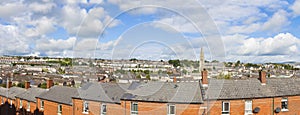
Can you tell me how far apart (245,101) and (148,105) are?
8974 mm

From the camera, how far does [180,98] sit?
73.6ft

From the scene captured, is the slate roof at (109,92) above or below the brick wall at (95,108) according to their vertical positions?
above

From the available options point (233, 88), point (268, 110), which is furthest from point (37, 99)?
point (268, 110)

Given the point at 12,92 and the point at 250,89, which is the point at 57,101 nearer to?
the point at 12,92

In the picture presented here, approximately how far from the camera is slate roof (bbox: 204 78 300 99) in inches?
988

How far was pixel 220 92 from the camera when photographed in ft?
83.3

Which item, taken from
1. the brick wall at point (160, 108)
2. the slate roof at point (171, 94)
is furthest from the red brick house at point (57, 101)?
the slate roof at point (171, 94)

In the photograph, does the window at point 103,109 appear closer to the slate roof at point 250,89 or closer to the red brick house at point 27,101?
the slate roof at point 250,89

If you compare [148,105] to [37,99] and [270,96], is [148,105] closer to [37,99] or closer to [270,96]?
[270,96]

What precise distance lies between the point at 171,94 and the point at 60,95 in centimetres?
1279

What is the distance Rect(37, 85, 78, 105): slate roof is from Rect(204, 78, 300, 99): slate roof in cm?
1320

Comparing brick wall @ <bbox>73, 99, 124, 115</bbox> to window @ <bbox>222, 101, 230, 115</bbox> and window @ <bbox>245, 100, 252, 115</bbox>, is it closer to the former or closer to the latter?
window @ <bbox>222, 101, 230, 115</bbox>

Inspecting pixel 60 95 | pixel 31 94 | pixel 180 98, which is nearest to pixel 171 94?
pixel 180 98

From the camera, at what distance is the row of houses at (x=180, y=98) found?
880 inches
